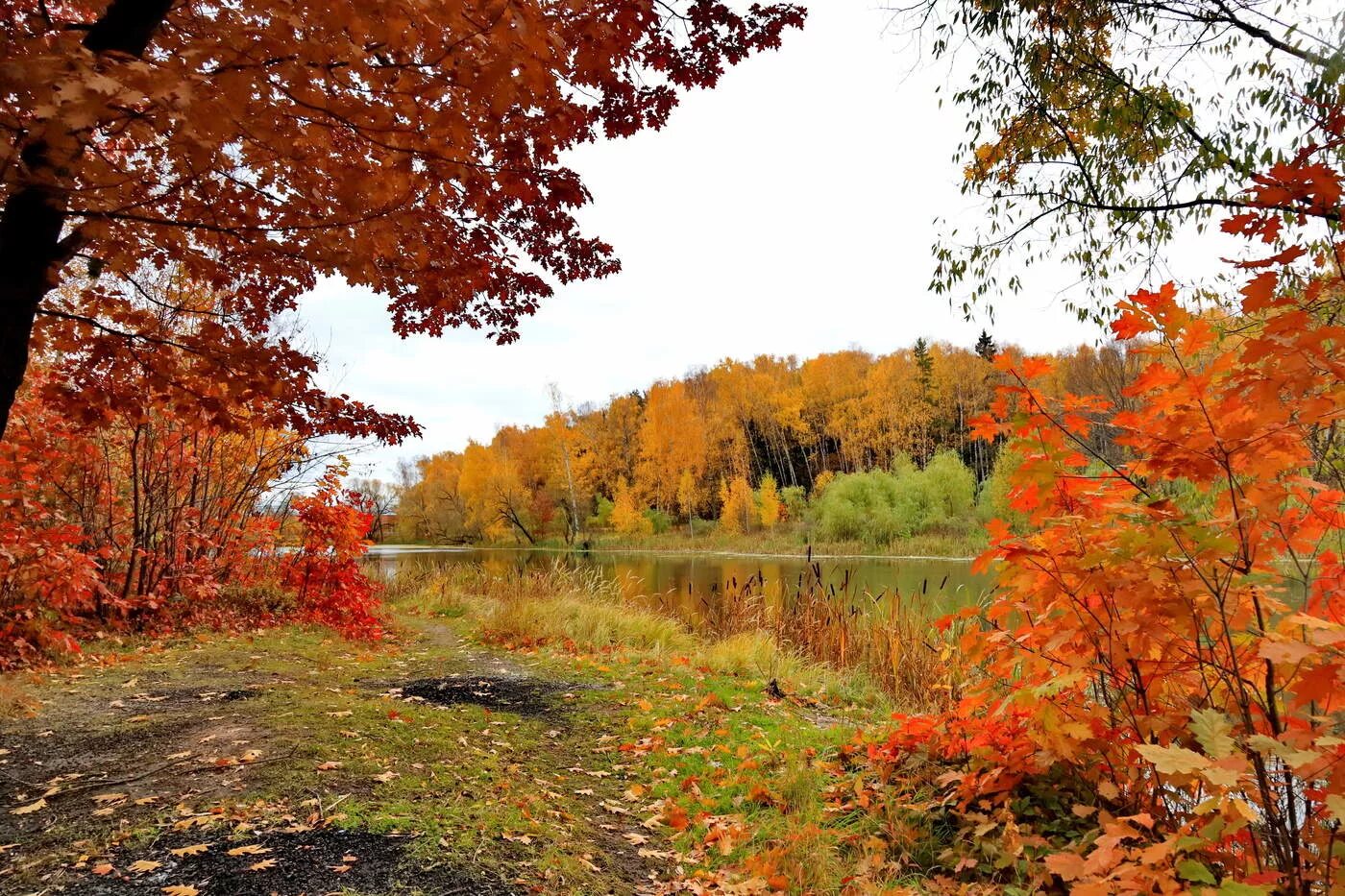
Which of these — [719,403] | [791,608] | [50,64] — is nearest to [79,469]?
[50,64]

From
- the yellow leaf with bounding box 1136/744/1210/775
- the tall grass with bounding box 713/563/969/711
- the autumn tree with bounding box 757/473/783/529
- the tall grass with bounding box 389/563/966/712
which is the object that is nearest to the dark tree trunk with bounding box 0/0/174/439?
the yellow leaf with bounding box 1136/744/1210/775

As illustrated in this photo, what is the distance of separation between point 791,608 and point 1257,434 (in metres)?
7.09

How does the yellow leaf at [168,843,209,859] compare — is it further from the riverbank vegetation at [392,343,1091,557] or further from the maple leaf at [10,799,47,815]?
the riverbank vegetation at [392,343,1091,557]

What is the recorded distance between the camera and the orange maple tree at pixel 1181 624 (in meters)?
1.75

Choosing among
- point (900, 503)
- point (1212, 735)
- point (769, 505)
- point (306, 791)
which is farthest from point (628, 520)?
point (1212, 735)

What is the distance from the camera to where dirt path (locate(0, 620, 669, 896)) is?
2.56m

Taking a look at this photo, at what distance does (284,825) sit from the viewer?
2.85 metres

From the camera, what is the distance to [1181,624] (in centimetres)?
215

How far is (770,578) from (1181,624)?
15.5m

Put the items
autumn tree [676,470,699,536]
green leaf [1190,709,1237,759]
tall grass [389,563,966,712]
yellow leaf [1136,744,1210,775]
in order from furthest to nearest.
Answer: autumn tree [676,470,699,536] → tall grass [389,563,966,712] → green leaf [1190,709,1237,759] → yellow leaf [1136,744,1210,775]

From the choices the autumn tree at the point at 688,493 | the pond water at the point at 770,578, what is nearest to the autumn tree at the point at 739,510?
the autumn tree at the point at 688,493

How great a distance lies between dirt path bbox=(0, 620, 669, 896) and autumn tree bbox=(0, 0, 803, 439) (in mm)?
1730

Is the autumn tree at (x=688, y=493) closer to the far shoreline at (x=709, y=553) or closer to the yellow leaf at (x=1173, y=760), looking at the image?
the far shoreline at (x=709, y=553)

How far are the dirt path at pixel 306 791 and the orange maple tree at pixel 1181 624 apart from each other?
5.64ft
